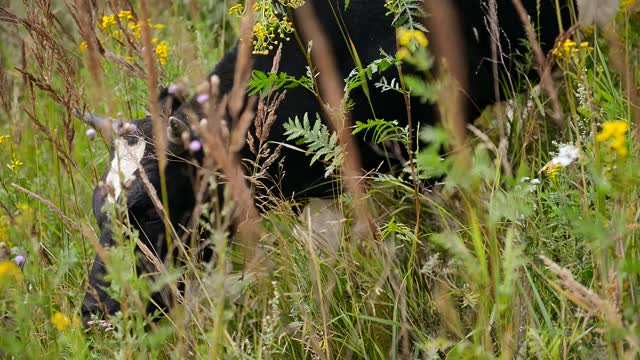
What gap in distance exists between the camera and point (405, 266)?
134 inches

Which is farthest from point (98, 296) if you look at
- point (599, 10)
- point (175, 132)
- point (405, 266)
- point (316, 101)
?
point (599, 10)

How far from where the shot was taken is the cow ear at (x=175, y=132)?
140 inches

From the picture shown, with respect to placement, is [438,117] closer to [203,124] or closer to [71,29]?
[203,124]

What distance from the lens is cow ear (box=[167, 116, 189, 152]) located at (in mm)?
3568

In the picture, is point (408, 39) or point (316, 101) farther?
point (316, 101)

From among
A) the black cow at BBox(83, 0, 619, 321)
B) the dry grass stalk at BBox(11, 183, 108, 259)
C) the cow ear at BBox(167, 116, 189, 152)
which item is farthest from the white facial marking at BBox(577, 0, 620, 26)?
the dry grass stalk at BBox(11, 183, 108, 259)

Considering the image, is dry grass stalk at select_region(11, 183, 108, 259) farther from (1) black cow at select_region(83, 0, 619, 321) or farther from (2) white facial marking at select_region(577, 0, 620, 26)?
(2) white facial marking at select_region(577, 0, 620, 26)

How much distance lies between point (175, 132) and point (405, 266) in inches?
42.3

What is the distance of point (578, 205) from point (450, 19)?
1.56 metres

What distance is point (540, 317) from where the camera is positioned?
2559 millimetres

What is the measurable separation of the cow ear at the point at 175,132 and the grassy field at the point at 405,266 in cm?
39

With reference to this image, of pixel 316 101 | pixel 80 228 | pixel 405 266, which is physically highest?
pixel 80 228

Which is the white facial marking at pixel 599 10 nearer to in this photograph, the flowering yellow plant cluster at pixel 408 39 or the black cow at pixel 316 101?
the black cow at pixel 316 101

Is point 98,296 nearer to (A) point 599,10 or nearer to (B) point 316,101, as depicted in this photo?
(B) point 316,101
